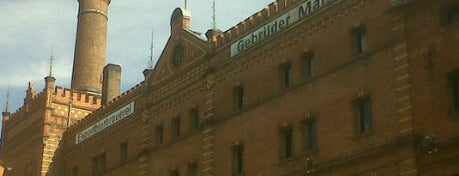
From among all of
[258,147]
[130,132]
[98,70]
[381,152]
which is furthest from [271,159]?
[98,70]

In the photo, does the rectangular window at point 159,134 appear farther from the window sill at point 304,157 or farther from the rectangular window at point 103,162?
the window sill at point 304,157

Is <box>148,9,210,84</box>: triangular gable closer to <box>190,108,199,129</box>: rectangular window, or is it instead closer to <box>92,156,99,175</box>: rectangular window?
<box>190,108,199,129</box>: rectangular window

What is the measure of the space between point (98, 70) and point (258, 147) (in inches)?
1160

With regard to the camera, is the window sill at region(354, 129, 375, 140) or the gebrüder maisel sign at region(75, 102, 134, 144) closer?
the window sill at region(354, 129, 375, 140)

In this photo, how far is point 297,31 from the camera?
36750mm

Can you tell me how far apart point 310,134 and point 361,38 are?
4690mm

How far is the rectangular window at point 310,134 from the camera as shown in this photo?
34.9 meters

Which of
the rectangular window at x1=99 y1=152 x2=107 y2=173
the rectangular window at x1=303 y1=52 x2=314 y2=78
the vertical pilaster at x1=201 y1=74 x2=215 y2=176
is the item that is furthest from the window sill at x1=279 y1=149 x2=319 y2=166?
the rectangular window at x1=99 y1=152 x2=107 y2=173

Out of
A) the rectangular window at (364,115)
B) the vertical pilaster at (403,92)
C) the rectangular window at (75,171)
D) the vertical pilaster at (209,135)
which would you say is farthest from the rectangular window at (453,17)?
the rectangular window at (75,171)

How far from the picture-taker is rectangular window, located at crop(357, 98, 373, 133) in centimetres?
3241

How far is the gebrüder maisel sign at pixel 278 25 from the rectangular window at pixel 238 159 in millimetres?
4740

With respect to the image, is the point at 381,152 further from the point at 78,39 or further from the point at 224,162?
the point at 78,39

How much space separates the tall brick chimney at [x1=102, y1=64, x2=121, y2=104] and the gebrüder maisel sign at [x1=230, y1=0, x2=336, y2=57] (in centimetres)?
1770

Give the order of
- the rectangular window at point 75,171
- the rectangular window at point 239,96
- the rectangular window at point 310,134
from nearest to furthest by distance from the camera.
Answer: the rectangular window at point 310,134
the rectangular window at point 239,96
the rectangular window at point 75,171
